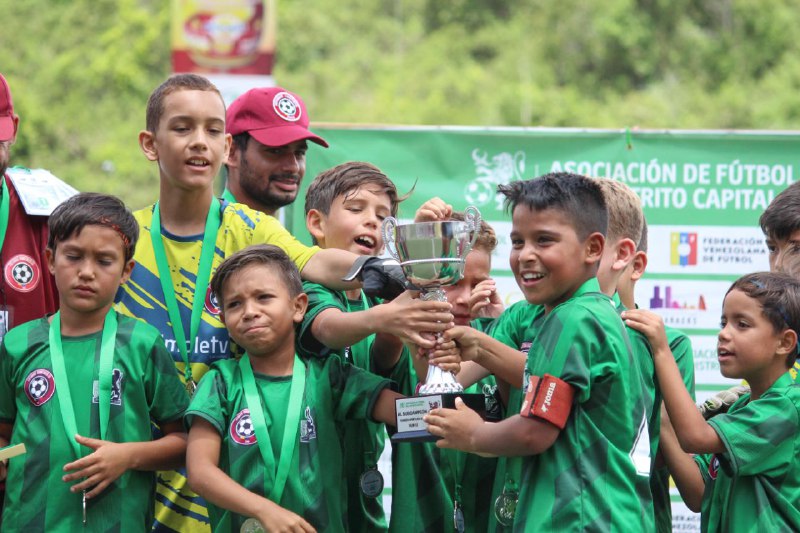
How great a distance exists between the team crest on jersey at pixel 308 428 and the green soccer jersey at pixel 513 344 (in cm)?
68

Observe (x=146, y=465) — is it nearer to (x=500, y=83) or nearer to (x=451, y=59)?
(x=500, y=83)

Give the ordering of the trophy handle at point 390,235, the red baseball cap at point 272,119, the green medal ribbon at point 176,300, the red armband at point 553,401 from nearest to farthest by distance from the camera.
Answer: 1. the red armband at point 553,401
2. the trophy handle at point 390,235
3. the green medal ribbon at point 176,300
4. the red baseball cap at point 272,119

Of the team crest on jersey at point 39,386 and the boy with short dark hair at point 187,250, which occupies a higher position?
the boy with short dark hair at point 187,250

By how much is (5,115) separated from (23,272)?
608 millimetres

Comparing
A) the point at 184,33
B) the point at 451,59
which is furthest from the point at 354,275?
the point at 451,59

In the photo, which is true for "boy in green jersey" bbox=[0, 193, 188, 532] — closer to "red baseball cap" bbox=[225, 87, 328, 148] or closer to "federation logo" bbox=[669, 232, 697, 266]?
"red baseball cap" bbox=[225, 87, 328, 148]

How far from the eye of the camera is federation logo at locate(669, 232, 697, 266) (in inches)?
257

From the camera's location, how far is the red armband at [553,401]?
354 cm

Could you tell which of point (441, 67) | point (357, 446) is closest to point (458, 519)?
point (357, 446)

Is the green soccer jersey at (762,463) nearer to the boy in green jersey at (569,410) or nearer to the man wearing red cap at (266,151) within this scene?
the boy in green jersey at (569,410)

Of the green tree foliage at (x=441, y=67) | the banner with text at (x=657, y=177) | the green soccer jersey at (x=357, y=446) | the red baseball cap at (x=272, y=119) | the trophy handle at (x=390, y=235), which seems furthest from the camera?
the green tree foliage at (x=441, y=67)

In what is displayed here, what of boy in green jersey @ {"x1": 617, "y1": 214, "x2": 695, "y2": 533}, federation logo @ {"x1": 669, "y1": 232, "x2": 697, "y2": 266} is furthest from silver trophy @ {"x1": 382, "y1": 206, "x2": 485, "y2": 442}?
federation logo @ {"x1": 669, "y1": 232, "x2": 697, "y2": 266}

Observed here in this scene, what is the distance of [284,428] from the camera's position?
13.2 feet

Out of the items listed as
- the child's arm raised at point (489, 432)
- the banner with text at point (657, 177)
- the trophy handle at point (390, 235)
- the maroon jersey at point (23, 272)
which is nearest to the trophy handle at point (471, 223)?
the trophy handle at point (390, 235)
